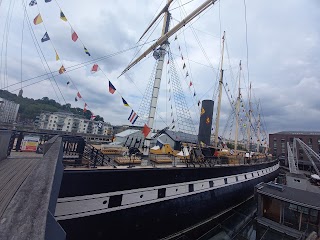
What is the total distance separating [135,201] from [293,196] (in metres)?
13.0

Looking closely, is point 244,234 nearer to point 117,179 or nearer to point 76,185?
point 117,179

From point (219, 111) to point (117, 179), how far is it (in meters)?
18.8

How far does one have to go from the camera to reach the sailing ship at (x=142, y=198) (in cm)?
593

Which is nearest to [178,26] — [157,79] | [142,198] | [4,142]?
[157,79]

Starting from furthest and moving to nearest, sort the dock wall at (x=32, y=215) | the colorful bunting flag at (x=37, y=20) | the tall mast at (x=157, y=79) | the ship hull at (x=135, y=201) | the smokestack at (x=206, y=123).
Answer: the smokestack at (x=206, y=123)
the tall mast at (x=157, y=79)
the colorful bunting flag at (x=37, y=20)
the ship hull at (x=135, y=201)
the dock wall at (x=32, y=215)

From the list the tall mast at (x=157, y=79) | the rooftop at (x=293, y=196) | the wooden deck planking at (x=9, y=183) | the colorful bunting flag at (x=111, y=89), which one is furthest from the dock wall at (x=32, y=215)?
the rooftop at (x=293, y=196)

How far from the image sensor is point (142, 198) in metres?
7.62

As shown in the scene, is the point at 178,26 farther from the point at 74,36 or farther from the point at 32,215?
the point at 32,215

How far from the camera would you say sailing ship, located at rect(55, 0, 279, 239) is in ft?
19.5

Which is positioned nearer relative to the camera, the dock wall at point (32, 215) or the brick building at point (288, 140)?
the dock wall at point (32, 215)

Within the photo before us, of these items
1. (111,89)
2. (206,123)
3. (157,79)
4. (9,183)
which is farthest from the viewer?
(206,123)

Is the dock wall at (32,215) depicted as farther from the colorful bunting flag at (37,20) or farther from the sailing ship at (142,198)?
the colorful bunting flag at (37,20)

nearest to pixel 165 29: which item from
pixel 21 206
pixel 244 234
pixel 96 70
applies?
pixel 96 70

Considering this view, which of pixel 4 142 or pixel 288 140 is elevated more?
pixel 288 140
